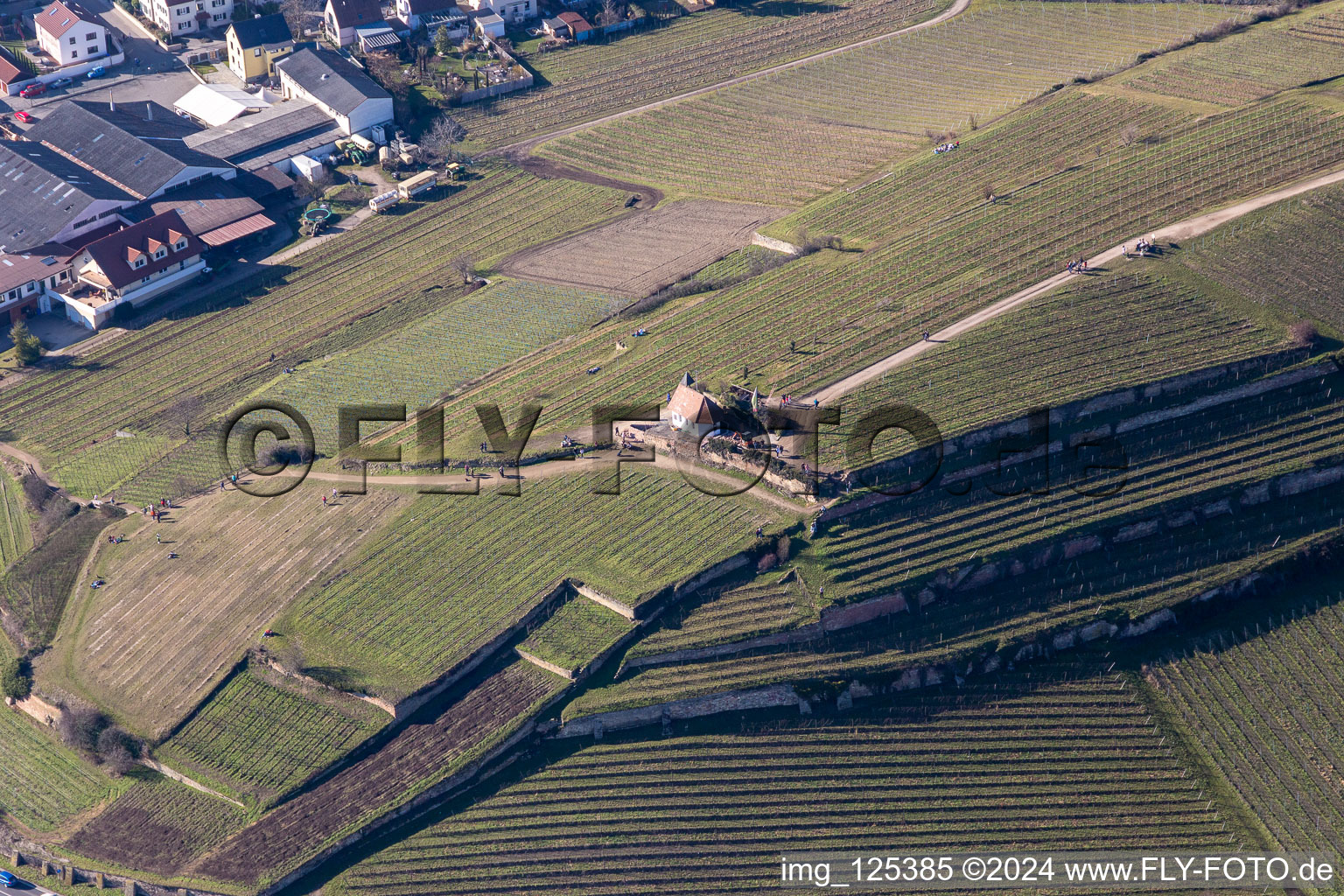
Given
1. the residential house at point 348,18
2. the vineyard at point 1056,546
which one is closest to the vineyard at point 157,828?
the vineyard at point 1056,546

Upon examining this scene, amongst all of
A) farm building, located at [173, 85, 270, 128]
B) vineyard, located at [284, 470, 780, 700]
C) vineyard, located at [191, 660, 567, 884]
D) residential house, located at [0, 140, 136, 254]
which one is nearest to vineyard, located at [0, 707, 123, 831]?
vineyard, located at [191, 660, 567, 884]

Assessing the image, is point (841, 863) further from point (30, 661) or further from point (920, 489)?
point (30, 661)

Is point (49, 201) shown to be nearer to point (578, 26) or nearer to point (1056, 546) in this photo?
point (578, 26)

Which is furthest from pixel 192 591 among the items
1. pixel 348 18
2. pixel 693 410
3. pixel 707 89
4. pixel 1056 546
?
pixel 348 18

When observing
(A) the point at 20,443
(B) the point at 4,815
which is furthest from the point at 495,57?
(B) the point at 4,815

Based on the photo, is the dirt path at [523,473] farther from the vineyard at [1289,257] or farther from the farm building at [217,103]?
the farm building at [217,103]

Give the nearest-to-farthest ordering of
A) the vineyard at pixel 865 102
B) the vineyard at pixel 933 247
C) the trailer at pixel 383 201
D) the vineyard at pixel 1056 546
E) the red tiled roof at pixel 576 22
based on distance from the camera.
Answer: the vineyard at pixel 1056 546
the vineyard at pixel 933 247
the trailer at pixel 383 201
the vineyard at pixel 865 102
the red tiled roof at pixel 576 22
